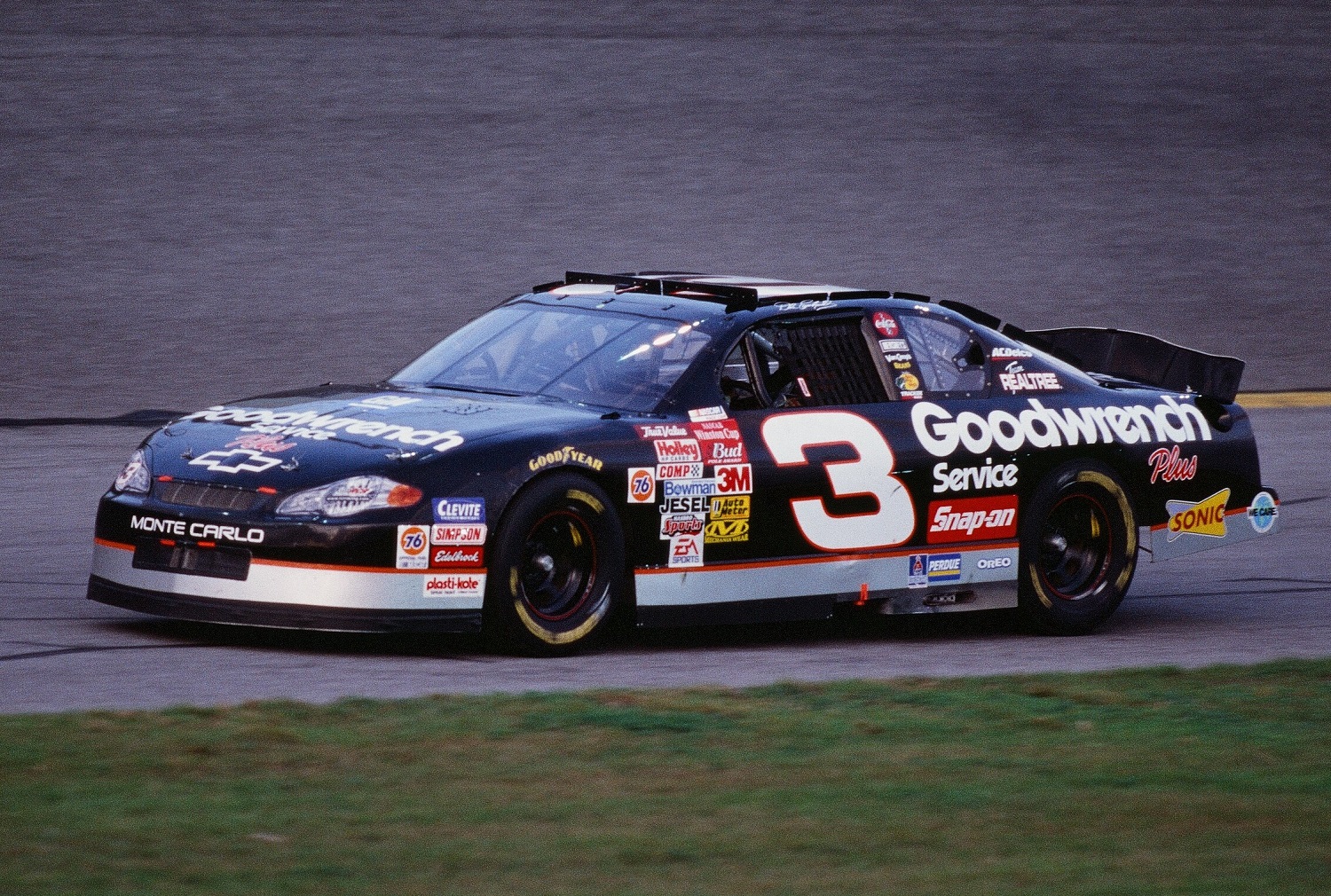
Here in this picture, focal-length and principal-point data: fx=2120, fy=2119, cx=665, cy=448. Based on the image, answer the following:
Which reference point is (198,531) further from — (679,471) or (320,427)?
(679,471)

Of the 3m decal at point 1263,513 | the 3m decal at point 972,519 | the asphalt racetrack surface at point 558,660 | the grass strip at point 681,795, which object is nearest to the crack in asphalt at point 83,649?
the asphalt racetrack surface at point 558,660

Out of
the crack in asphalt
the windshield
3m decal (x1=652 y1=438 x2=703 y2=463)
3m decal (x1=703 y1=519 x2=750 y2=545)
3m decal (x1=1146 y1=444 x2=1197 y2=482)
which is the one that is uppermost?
the windshield

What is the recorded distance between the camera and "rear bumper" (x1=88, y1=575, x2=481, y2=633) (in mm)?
7684

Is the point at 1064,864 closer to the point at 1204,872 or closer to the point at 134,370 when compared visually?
the point at 1204,872

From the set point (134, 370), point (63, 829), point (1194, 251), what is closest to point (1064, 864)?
point (63, 829)

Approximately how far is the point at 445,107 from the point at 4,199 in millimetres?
4714

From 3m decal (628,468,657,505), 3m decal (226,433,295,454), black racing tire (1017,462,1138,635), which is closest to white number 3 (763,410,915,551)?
3m decal (628,468,657,505)

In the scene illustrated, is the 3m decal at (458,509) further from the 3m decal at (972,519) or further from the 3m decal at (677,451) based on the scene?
the 3m decal at (972,519)

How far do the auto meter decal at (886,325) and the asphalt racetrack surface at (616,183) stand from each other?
85.4 inches

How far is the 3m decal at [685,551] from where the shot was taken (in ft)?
27.4

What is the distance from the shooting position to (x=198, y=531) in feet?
25.7

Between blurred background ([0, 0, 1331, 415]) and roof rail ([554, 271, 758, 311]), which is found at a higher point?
blurred background ([0, 0, 1331, 415])

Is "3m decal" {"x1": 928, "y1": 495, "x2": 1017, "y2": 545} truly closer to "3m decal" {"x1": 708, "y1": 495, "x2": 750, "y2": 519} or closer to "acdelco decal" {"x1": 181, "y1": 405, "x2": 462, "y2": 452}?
"3m decal" {"x1": 708, "y1": 495, "x2": 750, "y2": 519}

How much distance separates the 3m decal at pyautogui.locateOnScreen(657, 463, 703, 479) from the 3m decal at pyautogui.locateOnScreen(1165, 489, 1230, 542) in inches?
108
